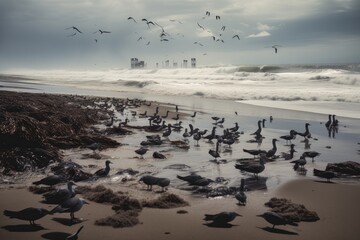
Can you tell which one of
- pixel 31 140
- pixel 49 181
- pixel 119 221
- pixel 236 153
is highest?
pixel 31 140

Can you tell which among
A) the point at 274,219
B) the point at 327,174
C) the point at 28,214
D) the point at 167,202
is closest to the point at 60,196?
the point at 28,214

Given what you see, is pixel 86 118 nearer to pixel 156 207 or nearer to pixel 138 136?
pixel 138 136

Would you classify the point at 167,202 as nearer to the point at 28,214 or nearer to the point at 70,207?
the point at 70,207

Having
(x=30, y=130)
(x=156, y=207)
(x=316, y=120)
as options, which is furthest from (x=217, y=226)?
(x=316, y=120)

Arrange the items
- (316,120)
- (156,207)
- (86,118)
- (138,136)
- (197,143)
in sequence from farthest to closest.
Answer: (316,120)
(86,118)
(138,136)
(197,143)
(156,207)

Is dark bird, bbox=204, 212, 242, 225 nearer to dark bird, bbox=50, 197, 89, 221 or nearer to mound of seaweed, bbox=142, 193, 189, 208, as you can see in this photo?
mound of seaweed, bbox=142, 193, 189, 208

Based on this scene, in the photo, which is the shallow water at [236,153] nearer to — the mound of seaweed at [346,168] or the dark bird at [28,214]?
the mound of seaweed at [346,168]

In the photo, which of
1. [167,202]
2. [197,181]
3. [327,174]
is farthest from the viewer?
[327,174]
